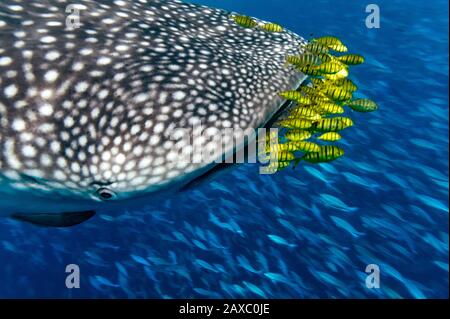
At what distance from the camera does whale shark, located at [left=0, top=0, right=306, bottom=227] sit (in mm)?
2805

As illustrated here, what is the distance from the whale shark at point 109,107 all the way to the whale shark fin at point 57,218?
21 centimetres

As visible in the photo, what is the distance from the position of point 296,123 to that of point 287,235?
7621 mm

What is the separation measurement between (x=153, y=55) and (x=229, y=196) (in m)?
8.82

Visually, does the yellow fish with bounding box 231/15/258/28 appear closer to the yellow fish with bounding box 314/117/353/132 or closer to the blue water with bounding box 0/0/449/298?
the yellow fish with bounding box 314/117/353/132

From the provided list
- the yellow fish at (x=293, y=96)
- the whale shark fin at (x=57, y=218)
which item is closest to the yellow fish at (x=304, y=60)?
Result: the yellow fish at (x=293, y=96)

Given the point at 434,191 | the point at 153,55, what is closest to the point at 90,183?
the point at 153,55

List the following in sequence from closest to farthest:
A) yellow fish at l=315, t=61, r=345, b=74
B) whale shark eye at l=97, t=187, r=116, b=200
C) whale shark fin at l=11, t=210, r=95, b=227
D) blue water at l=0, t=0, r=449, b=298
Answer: whale shark eye at l=97, t=187, r=116, b=200
yellow fish at l=315, t=61, r=345, b=74
whale shark fin at l=11, t=210, r=95, b=227
blue water at l=0, t=0, r=449, b=298

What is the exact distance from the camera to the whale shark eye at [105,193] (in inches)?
116

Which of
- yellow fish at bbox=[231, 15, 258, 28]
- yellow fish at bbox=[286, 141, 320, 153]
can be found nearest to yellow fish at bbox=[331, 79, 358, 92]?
yellow fish at bbox=[286, 141, 320, 153]

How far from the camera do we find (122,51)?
313cm

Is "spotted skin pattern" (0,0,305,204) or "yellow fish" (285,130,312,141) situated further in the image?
"yellow fish" (285,130,312,141)

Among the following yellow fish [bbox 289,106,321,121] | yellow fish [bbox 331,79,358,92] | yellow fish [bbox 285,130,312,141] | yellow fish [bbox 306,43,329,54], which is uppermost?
yellow fish [bbox 306,43,329,54]

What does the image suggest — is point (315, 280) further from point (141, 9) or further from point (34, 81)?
point (34, 81)

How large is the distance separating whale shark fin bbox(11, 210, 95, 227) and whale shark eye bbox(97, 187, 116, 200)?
1.78ft
